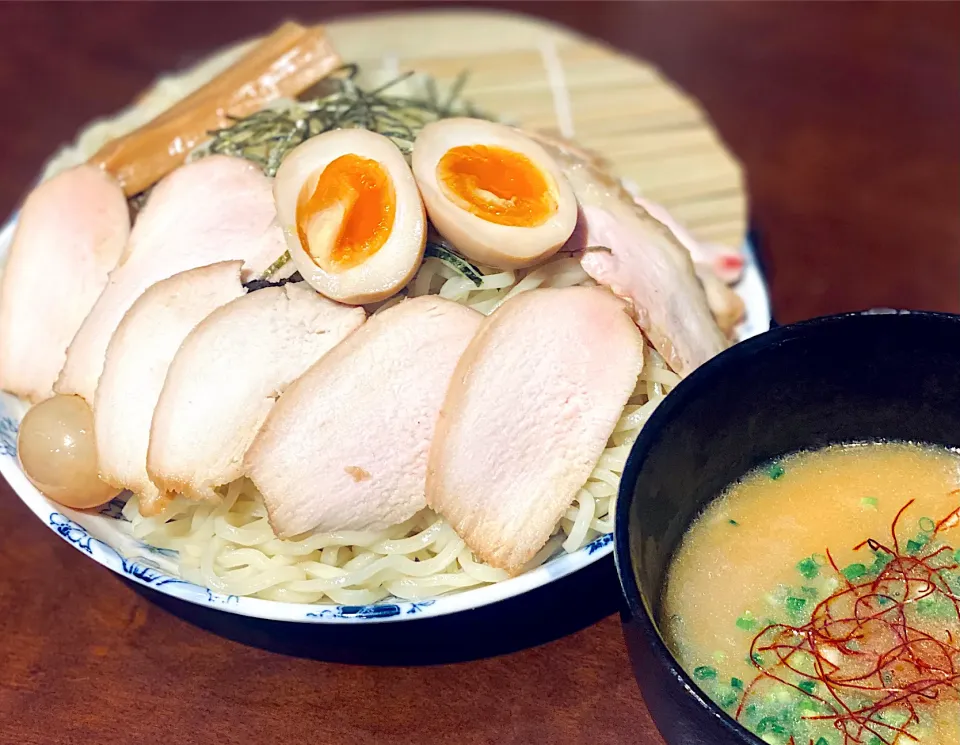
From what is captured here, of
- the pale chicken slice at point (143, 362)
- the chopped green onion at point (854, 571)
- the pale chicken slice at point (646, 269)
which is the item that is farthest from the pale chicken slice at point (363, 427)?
the chopped green onion at point (854, 571)

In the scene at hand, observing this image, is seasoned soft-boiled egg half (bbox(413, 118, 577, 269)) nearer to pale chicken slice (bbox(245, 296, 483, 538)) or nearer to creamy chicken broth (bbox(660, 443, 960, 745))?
pale chicken slice (bbox(245, 296, 483, 538))

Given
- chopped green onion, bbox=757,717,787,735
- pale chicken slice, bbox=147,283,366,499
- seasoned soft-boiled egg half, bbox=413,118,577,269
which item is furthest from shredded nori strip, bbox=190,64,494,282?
chopped green onion, bbox=757,717,787,735

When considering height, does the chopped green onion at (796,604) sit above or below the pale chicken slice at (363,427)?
below

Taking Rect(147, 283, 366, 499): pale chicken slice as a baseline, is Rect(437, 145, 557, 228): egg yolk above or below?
above

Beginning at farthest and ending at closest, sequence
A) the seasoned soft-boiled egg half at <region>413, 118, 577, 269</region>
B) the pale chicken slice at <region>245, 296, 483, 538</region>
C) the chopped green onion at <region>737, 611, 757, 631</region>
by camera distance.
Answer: the seasoned soft-boiled egg half at <region>413, 118, 577, 269</region>
the pale chicken slice at <region>245, 296, 483, 538</region>
the chopped green onion at <region>737, 611, 757, 631</region>

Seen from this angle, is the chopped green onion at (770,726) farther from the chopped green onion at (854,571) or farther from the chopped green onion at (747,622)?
the chopped green onion at (854,571)

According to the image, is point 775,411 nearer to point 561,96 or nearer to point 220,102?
point 220,102

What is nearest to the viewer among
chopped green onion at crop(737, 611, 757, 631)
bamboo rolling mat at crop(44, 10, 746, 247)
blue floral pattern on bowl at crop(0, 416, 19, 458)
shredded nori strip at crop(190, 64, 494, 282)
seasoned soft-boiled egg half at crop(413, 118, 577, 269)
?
chopped green onion at crop(737, 611, 757, 631)

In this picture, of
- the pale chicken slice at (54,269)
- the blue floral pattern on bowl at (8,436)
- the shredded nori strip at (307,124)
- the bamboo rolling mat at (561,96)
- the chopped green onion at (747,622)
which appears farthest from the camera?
the bamboo rolling mat at (561,96)
